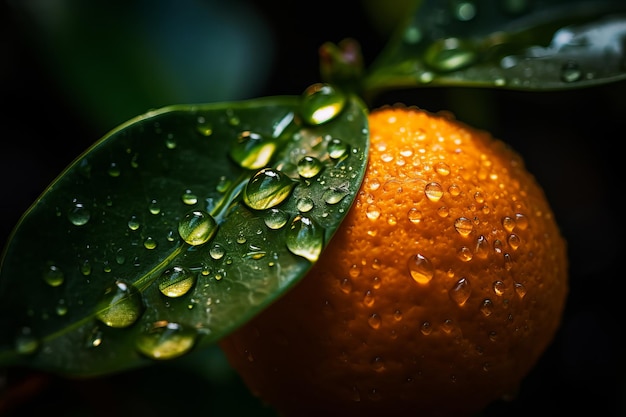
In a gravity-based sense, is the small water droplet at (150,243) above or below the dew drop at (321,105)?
below

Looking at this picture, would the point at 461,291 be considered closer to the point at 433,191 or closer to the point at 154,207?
the point at 433,191

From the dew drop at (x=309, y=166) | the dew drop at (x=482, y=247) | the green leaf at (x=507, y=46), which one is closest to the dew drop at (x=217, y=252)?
the dew drop at (x=309, y=166)

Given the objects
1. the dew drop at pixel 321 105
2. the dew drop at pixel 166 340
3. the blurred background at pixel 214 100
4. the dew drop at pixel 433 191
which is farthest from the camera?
the blurred background at pixel 214 100

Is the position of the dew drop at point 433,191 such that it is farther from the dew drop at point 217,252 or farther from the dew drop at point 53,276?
the dew drop at point 53,276

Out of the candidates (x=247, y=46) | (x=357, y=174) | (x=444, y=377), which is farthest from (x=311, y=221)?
(x=247, y=46)

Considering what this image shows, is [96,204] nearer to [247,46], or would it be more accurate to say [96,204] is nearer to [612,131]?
[247,46]

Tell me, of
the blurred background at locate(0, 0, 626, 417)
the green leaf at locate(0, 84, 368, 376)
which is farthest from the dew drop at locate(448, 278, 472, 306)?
the blurred background at locate(0, 0, 626, 417)
